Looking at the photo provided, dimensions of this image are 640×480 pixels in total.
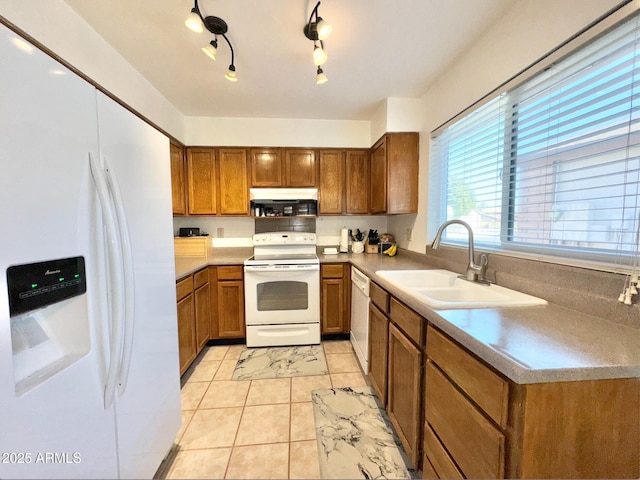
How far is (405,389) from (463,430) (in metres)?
0.47

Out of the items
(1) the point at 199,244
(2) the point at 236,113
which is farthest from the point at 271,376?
(2) the point at 236,113

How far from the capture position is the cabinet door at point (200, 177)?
9.05 feet

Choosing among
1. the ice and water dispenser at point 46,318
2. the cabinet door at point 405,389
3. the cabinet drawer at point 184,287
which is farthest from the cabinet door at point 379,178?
the ice and water dispenser at point 46,318

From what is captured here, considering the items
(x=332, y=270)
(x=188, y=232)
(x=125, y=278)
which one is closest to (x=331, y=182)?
(x=332, y=270)

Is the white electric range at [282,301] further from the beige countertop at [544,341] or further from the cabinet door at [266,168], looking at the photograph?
the beige countertop at [544,341]

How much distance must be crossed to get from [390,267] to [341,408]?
108 cm

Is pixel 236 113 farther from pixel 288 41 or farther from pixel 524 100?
pixel 524 100

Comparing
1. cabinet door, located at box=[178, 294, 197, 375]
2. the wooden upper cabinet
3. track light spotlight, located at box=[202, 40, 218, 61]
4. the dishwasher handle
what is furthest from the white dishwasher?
track light spotlight, located at box=[202, 40, 218, 61]

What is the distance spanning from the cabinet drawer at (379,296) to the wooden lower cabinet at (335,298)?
749 millimetres

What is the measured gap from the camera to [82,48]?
1431mm

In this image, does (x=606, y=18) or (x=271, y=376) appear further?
(x=271, y=376)

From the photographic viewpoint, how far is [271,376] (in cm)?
205

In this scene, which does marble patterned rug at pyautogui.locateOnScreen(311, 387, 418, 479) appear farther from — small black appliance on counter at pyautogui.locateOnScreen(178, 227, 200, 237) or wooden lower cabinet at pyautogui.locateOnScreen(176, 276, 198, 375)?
small black appliance on counter at pyautogui.locateOnScreen(178, 227, 200, 237)

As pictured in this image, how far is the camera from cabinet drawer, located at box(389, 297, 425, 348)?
3.72 feet
